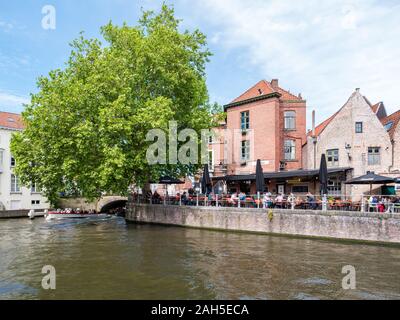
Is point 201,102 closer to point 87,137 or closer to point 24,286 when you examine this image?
point 87,137

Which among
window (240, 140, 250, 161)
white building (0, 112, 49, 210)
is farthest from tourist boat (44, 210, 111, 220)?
window (240, 140, 250, 161)

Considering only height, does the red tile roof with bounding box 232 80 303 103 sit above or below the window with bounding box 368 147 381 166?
above

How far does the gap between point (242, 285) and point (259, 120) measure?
24.7m

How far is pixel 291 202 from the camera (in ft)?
A: 68.7

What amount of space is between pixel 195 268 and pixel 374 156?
22259 mm

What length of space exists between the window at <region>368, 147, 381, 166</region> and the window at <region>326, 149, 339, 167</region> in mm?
2605

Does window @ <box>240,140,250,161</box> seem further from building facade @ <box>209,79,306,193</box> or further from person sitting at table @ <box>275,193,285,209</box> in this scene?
person sitting at table @ <box>275,193,285,209</box>

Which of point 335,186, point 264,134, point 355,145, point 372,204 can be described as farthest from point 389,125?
point 372,204

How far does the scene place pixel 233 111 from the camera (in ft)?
118

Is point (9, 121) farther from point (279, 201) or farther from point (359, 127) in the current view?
point (359, 127)

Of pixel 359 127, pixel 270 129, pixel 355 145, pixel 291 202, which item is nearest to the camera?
pixel 291 202

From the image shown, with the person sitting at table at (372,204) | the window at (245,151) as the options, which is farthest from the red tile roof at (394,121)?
the window at (245,151)

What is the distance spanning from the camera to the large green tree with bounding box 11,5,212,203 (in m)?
22.7
